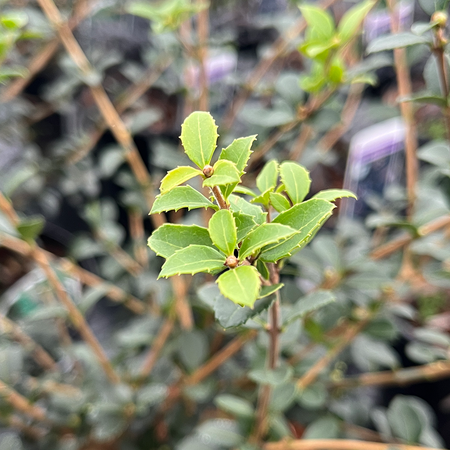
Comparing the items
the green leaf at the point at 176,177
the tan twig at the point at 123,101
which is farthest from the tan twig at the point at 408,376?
the tan twig at the point at 123,101

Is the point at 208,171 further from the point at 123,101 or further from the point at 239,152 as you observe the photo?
the point at 123,101

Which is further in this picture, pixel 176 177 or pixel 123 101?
pixel 123 101

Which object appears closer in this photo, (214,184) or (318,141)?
(214,184)

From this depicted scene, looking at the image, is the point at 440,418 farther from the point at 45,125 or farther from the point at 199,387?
the point at 45,125

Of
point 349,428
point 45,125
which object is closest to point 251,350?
point 349,428

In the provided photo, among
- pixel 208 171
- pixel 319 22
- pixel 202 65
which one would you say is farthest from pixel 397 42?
pixel 202 65

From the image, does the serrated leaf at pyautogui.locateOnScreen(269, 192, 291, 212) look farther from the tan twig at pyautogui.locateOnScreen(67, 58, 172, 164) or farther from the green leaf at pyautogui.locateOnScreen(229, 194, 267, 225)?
the tan twig at pyautogui.locateOnScreen(67, 58, 172, 164)

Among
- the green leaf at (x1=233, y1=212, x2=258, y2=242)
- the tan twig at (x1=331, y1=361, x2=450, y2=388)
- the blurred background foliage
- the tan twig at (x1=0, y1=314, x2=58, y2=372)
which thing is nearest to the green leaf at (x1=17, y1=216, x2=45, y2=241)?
the blurred background foliage
